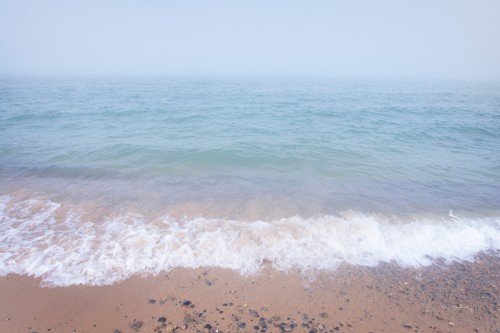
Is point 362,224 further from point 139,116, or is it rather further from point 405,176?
point 139,116

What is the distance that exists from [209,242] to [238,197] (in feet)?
9.46

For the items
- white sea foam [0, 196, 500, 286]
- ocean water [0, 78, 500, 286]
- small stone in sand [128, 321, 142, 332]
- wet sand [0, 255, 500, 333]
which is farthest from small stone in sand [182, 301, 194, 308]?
ocean water [0, 78, 500, 286]

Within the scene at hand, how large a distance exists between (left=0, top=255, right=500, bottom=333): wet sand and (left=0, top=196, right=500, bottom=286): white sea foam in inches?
11.9

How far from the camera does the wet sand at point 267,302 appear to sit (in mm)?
4516

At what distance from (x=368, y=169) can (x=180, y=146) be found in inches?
378

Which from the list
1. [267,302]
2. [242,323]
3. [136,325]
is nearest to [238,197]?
[267,302]

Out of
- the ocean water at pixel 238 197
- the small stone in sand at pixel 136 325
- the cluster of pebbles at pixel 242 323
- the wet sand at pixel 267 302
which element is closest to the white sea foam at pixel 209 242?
the ocean water at pixel 238 197

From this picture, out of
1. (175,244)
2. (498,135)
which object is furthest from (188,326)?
(498,135)

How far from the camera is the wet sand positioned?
4516mm

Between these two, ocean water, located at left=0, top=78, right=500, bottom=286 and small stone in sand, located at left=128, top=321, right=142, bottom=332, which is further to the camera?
ocean water, located at left=0, top=78, right=500, bottom=286

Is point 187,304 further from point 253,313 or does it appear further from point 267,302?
point 267,302

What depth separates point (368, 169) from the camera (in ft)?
39.8

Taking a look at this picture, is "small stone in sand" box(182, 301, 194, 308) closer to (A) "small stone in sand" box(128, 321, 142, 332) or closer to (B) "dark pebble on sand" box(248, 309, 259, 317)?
(A) "small stone in sand" box(128, 321, 142, 332)

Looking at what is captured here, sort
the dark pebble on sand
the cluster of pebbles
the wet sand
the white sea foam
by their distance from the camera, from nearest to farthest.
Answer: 1. the cluster of pebbles
2. the wet sand
3. the dark pebble on sand
4. the white sea foam
